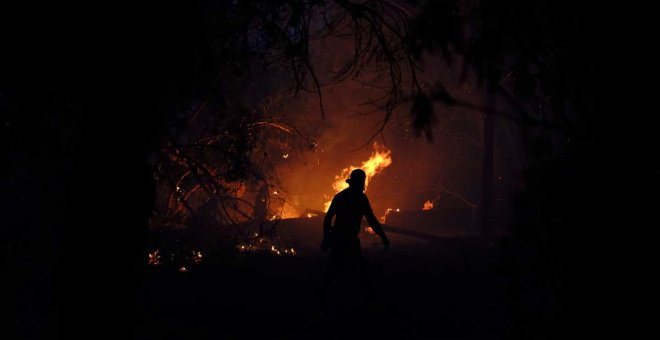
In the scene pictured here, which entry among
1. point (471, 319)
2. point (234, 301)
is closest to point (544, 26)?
point (471, 319)

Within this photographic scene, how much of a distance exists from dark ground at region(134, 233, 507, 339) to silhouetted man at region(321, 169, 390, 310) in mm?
597

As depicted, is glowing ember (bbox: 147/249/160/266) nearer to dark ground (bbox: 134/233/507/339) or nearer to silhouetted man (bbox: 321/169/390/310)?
dark ground (bbox: 134/233/507/339)

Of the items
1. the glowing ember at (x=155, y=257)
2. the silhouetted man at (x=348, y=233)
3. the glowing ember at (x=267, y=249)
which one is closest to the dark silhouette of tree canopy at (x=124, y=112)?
the silhouetted man at (x=348, y=233)

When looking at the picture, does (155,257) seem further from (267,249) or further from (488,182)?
(488,182)

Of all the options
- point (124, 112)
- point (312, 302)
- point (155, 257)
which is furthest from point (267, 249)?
point (124, 112)

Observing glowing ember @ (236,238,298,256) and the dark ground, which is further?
glowing ember @ (236,238,298,256)

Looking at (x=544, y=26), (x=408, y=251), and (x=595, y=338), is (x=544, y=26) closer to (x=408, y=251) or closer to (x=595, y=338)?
(x=595, y=338)

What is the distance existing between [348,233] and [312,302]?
4.77 ft

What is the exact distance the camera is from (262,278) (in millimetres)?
11258

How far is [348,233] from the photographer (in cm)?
871

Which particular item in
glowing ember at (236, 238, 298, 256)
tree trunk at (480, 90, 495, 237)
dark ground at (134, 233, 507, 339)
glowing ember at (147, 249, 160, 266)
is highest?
tree trunk at (480, 90, 495, 237)

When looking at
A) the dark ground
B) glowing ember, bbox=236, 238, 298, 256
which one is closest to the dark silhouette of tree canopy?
the dark ground

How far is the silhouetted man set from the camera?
341 inches

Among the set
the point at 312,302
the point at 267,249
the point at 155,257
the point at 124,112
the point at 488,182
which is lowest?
the point at 312,302
